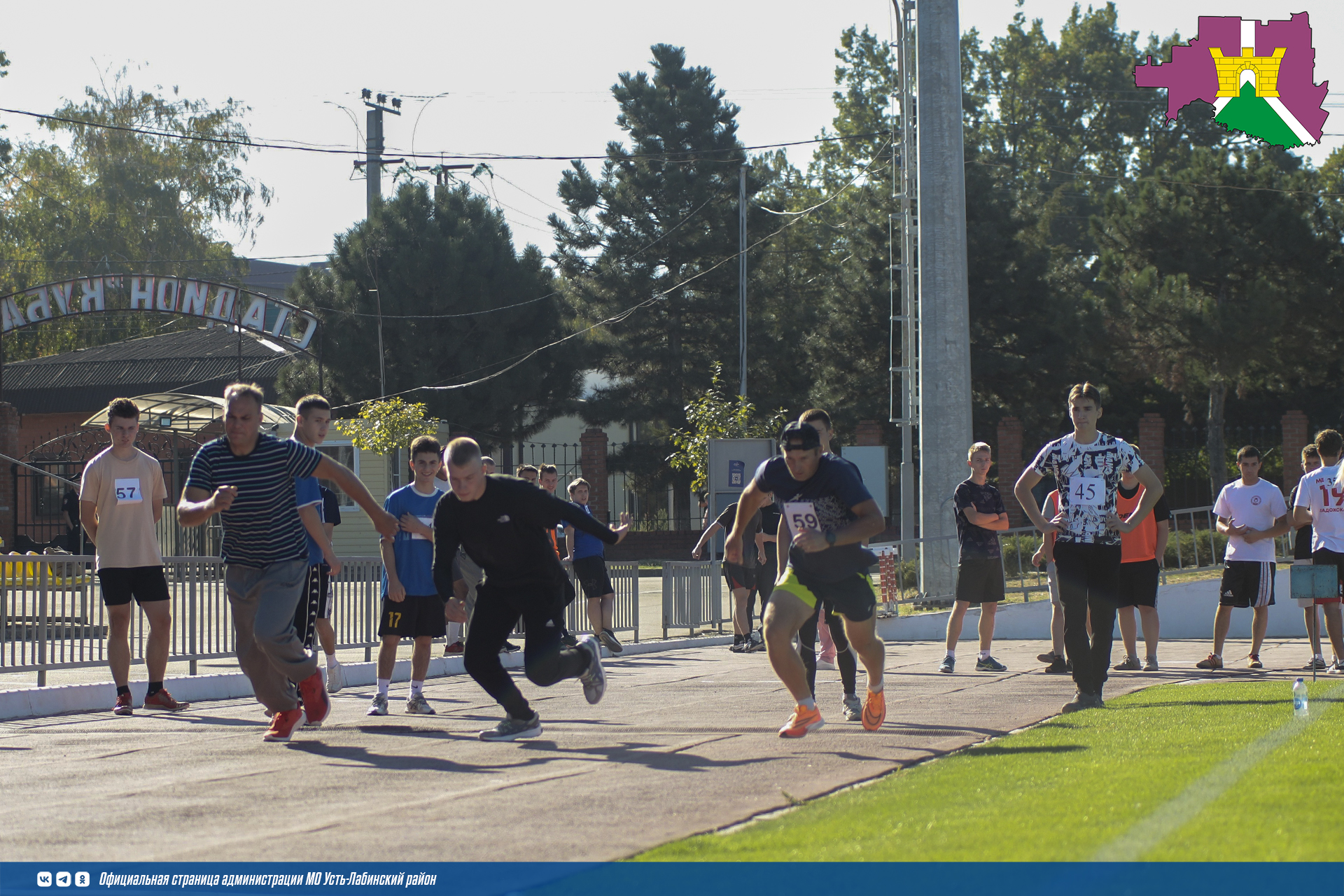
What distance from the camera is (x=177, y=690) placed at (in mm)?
10820

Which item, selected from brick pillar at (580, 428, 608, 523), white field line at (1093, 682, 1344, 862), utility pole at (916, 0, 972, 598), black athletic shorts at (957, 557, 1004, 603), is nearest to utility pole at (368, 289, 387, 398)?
brick pillar at (580, 428, 608, 523)

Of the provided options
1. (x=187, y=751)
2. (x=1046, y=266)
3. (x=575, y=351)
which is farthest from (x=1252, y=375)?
(x=187, y=751)

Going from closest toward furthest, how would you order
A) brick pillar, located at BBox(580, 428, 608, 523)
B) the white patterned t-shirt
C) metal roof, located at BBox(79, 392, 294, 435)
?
the white patterned t-shirt → metal roof, located at BBox(79, 392, 294, 435) → brick pillar, located at BBox(580, 428, 608, 523)

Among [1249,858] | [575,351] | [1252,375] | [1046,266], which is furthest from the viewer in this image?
[575,351]

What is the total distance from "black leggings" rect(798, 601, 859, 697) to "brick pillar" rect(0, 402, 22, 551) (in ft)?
82.9

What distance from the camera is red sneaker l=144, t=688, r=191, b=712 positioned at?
32.0 ft

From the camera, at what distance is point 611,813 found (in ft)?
18.2

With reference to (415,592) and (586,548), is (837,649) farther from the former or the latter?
(586,548)

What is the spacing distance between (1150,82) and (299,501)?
192 feet

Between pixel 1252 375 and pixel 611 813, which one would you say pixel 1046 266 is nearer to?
pixel 1252 375

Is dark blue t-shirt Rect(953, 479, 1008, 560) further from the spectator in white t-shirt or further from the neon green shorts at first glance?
the neon green shorts

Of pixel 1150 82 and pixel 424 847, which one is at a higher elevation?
pixel 1150 82

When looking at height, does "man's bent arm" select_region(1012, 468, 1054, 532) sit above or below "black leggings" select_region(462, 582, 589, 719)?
above

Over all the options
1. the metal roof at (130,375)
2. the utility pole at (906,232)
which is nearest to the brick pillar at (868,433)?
the utility pole at (906,232)
